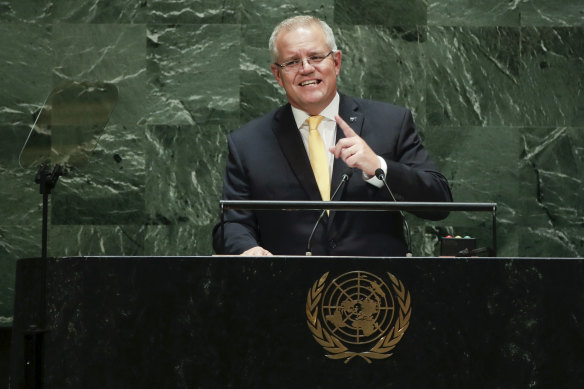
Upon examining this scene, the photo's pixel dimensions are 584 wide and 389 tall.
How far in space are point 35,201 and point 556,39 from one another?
3.24 m

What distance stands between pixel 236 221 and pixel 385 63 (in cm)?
197

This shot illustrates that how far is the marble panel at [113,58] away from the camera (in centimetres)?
490

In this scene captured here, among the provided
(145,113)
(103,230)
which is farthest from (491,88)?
(103,230)

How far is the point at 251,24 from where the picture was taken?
16.1 ft

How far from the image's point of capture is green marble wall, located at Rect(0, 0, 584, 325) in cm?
490

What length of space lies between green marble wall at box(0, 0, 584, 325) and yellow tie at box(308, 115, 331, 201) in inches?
55.9

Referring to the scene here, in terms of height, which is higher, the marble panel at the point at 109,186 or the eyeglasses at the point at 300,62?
the eyeglasses at the point at 300,62

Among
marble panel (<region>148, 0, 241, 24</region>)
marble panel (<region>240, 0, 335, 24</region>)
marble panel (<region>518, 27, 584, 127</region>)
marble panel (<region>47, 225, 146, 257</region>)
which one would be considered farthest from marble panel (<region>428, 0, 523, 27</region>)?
marble panel (<region>47, 225, 146, 257</region>)

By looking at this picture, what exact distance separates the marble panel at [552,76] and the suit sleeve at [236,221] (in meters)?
2.13

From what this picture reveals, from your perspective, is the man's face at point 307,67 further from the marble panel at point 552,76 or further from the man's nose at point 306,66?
the marble panel at point 552,76

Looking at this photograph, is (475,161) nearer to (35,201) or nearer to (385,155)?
(385,155)

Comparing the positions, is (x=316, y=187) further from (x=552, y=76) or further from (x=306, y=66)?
(x=552, y=76)

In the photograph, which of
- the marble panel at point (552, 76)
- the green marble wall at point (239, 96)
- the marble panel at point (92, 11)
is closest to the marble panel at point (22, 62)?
the green marble wall at point (239, 96)
